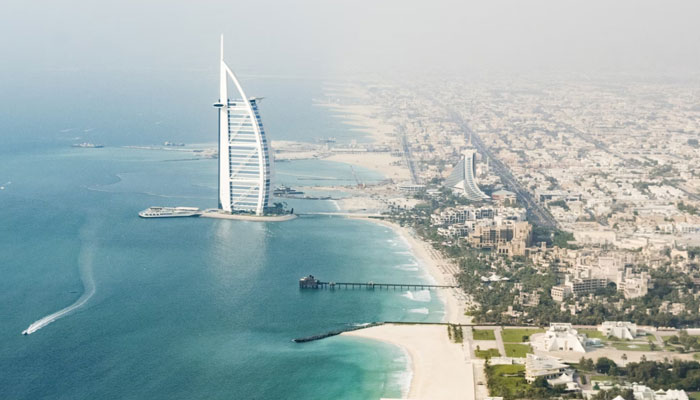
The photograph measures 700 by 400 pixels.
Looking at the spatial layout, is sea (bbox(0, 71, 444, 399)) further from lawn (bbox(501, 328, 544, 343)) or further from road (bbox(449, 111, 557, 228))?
road (bbox(449, 111, 557, 228))

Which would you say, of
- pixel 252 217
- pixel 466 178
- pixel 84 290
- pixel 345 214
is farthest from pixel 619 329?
pixel 466 178

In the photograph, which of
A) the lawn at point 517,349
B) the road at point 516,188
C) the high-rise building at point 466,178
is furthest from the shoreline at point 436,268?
the high-rise building at point 466,178

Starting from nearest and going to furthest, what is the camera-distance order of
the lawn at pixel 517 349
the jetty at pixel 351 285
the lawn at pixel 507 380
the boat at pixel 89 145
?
the lawn at pixel 507 380 → the lawn at pixel 517 349 → the jetty at pixel 351 285 → the boat at pixel 89 145

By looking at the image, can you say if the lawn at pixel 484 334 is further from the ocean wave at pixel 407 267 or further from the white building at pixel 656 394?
the ocean wave at pixel 407 267

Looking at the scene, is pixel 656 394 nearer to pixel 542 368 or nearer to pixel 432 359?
pixel 542 368

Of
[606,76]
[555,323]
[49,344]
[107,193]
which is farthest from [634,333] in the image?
[606,76]

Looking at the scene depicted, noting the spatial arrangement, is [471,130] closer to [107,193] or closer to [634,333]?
[107,193]

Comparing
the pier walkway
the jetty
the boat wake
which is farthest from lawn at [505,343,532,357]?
the pier walkway
